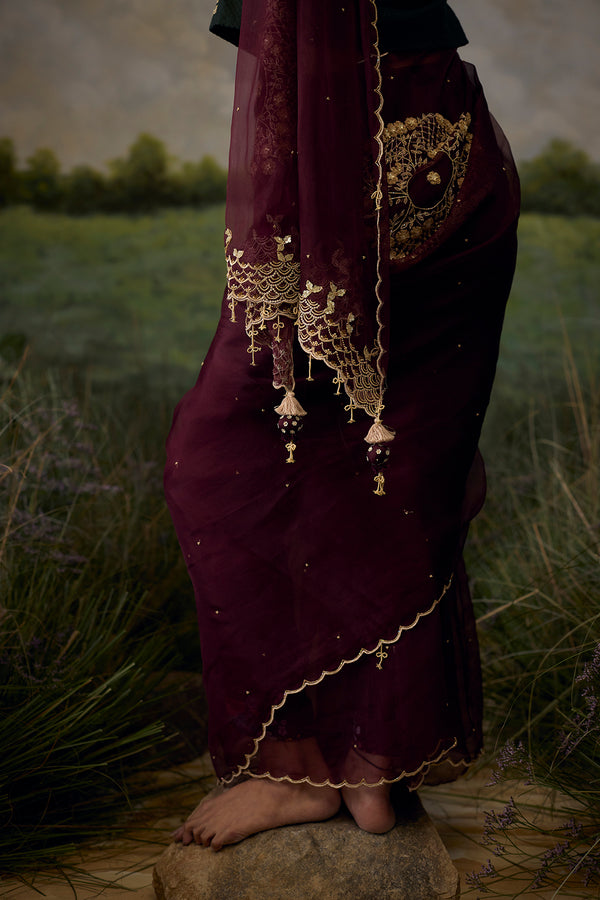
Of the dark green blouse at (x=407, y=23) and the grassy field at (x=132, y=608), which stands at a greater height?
the dark green blouse at (x=407, y=23)

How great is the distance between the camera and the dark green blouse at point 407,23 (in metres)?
1.38

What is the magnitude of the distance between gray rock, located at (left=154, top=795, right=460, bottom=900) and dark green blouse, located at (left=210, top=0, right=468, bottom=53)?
4.21 ft

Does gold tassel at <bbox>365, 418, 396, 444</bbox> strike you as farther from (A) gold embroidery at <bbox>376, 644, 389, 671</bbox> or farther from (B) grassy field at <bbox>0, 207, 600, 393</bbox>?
(B) grassy field at <bbox>0, 207, 600, 393</bbox>

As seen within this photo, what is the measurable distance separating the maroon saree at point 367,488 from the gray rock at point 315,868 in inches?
3.8

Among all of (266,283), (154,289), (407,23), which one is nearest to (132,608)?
(266,283)

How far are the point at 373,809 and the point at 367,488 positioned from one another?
54 cm

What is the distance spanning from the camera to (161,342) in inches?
189

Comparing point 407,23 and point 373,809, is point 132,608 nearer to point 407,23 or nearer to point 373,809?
point 373,809

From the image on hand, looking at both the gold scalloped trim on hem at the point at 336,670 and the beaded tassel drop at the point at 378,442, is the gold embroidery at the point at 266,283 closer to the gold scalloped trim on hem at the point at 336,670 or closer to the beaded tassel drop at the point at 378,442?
the beaded tassel drop at the point at 378,442

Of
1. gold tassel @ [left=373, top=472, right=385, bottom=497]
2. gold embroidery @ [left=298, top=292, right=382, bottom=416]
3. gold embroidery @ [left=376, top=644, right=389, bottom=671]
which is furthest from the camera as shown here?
gold embroidery @ [left=376, top=644, right=389, bottom=671]

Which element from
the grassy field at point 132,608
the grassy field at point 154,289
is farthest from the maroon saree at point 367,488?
the grassy field at point 154,289

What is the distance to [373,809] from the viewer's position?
148 centimetres

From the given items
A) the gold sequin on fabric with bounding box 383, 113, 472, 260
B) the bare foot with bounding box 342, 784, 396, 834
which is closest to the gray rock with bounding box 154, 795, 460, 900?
the bare foot with bounding box 342, 784, 396, 834

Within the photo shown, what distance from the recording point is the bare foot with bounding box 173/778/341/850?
1467 mm
